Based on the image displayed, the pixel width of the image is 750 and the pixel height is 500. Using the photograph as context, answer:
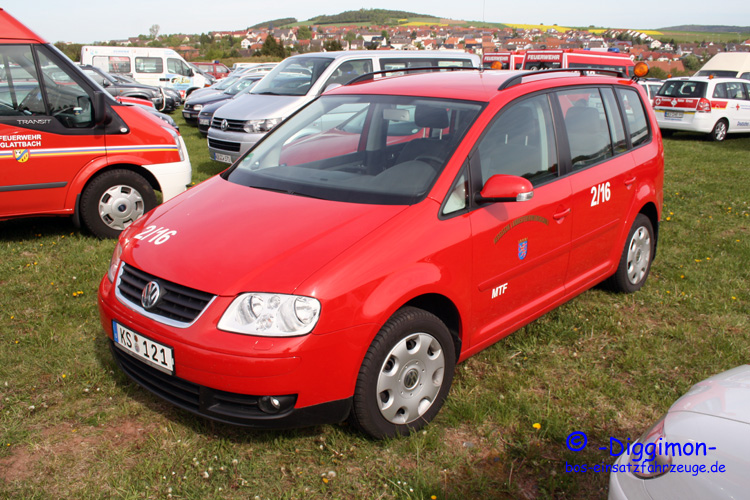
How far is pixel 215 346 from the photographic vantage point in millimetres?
2609

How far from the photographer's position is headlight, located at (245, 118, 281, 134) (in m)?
9.37

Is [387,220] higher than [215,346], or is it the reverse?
[387,220]

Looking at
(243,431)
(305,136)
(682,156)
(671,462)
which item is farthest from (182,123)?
(671,462)

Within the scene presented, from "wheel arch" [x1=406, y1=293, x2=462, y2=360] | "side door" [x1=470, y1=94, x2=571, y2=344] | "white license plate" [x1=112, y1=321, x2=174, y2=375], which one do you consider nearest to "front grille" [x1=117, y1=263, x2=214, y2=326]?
"white license plate" [x1=112, y1=321, x2=174, y2=375]

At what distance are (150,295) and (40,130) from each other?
363 centimetres

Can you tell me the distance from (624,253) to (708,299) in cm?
87

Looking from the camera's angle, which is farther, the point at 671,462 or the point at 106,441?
the point at 106,441

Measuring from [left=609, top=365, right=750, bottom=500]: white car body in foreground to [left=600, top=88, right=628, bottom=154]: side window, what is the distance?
2588mm

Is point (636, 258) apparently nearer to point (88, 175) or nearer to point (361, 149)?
point (361, 149)

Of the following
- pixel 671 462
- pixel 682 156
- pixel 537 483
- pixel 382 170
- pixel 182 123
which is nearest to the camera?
pixel 671 462

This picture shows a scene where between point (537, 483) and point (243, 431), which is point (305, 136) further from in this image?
point (537, 483)

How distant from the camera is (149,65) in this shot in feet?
79.2

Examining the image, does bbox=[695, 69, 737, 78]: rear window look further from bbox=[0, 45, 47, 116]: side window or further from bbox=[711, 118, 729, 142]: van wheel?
bbox=[0, 45, 47, 116]: side window

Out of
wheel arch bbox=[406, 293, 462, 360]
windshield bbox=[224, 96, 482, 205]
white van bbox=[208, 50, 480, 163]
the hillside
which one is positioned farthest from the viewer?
the hillside
